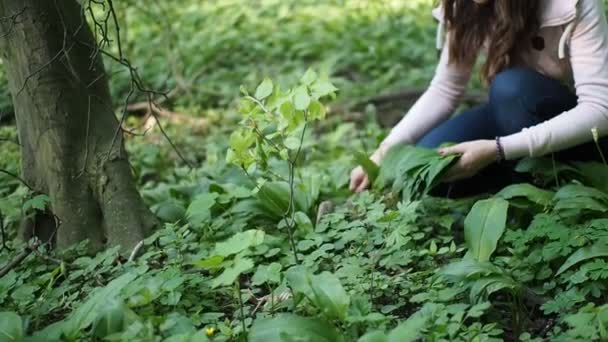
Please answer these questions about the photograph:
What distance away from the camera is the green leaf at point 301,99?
2.43 meters

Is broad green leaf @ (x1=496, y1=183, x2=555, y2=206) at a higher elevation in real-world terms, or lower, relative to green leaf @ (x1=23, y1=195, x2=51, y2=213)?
lower

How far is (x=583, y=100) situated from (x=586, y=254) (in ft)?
1.99

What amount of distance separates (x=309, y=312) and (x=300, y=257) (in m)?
0.41

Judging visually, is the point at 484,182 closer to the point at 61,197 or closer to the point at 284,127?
the point at 284,127

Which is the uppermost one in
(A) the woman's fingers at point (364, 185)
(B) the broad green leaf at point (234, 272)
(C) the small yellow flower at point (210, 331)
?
(B) the broad green leaf at point (234, 272)

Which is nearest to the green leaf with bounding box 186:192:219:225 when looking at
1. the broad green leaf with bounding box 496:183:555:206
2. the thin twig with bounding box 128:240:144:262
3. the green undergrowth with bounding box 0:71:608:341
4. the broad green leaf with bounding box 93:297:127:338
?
the green undergrowth with bounding box 0:71:608:341

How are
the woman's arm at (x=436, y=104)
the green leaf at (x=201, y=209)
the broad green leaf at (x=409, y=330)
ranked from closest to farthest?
the broad green leaf at (x=409, y=330) → the green leaf at (x=201, y=209) → the woman's arm at (x=436, y=104)

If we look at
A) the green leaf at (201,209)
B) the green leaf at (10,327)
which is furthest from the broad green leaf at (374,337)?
the green leaf at (201,209)

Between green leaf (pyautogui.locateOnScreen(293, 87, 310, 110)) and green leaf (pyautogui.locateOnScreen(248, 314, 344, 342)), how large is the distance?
24.4 inches

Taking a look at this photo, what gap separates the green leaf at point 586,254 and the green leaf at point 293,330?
2.43 feet

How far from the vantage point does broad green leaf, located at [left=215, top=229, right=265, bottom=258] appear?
2.30 meters

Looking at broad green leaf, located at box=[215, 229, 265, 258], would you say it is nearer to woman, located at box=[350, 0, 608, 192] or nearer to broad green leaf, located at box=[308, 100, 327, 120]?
broad green leaf, located at box=[308, 100, 327, 120]

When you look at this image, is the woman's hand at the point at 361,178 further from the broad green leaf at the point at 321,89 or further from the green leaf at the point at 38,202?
the green leaf at the point at 38,202

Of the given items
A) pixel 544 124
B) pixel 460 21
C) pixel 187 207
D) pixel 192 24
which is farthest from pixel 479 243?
pixel 192 24
